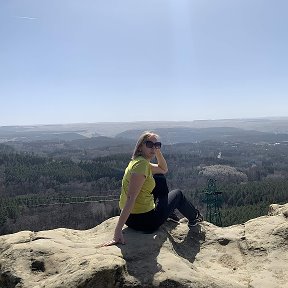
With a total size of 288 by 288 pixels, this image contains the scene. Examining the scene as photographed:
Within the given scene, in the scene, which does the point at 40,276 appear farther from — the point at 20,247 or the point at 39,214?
the point at 39,214

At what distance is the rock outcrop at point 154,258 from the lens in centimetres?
740

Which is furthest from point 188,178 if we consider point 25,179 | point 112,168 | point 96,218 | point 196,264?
point 196,264

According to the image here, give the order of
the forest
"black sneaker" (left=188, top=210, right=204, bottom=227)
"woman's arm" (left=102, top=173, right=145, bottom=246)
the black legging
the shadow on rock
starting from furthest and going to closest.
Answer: the forest < "black sneaker" (left=188, top=210, right=204, bottom=227) < the black legging < "woman's arm" (left=102, top=173, right=145, bottom=246) < the shadow on rock

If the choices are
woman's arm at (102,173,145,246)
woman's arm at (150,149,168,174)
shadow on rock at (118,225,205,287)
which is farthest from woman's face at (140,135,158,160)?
shadow on rock at (118,225,205,287)

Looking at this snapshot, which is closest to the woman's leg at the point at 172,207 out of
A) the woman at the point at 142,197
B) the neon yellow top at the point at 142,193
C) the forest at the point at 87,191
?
the woman at the point at 142,197

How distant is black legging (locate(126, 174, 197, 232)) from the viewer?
29.5 feet

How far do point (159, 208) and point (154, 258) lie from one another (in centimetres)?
136

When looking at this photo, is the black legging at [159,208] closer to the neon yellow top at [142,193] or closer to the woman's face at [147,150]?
the neon yellow top at [142,193]

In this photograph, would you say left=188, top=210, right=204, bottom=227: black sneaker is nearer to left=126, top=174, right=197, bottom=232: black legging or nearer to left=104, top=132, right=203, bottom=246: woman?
left=126, top=174, right=197, bottom=232: black legging

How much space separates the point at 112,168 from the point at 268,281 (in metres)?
157

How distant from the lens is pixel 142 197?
8.74 metres

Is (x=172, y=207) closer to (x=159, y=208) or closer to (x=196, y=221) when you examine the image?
(x=159, y=208)

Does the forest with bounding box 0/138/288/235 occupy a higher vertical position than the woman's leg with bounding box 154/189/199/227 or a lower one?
lower

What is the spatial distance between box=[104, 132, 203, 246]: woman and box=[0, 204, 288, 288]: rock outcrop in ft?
0.90
